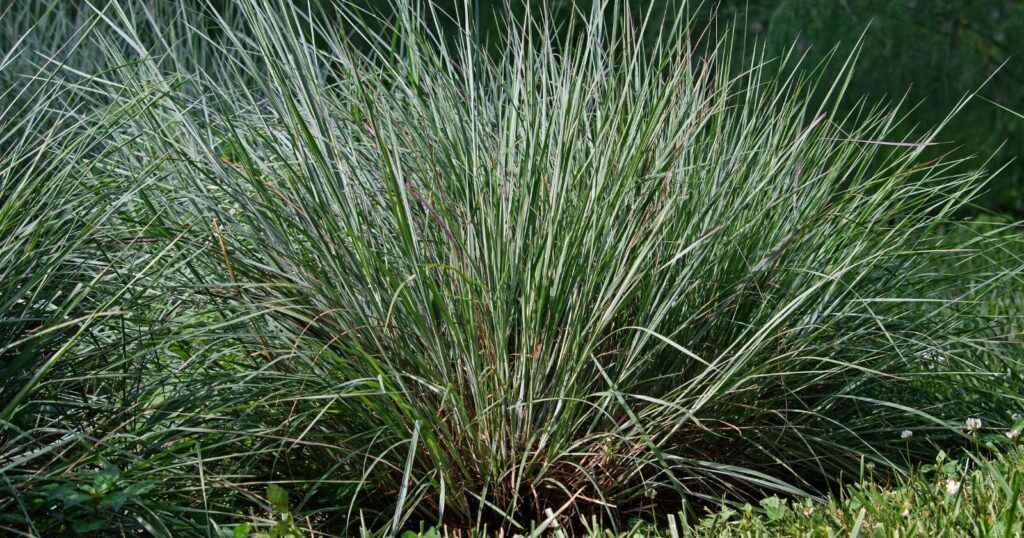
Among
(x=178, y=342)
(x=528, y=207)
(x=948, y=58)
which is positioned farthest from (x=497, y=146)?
(x=948, y=58)

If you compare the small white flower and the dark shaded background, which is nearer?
the small white flower

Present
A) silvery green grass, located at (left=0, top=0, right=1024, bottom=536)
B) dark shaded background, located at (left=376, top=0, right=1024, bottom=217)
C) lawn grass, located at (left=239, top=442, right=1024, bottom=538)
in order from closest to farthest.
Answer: lawn grass, located at (left=239, top=442, right=1024, bottom=538) < silvery green grass, located at (left=0, top=0, right=1024, bottom=536) < dark shaded background, located at (left=376, top=0, right=1024, bottom=217)

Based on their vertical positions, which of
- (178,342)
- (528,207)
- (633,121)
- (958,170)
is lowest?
(958,170)

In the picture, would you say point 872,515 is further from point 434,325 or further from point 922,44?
point 922,44

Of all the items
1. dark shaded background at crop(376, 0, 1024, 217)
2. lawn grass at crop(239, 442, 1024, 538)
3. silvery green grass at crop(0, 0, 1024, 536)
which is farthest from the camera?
dark shaded background at crop(376, 0, 1024, 217)

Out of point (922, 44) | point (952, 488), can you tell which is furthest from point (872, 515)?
point (922, 44)

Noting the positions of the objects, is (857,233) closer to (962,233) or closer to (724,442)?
(724,442)

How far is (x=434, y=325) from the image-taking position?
7.53 feet

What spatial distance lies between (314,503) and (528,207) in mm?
798

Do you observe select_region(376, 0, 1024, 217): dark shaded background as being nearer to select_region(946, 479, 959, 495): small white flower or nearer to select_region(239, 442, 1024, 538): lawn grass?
select_region(239, 442, 1024, 538): lawn grass

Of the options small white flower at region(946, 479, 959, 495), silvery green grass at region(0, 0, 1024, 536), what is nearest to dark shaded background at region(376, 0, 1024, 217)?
silvery green grass at region(0, 0, 1024, 536)

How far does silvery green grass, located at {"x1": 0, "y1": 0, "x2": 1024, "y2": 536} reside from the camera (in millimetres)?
2172

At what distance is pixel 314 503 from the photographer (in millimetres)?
2428

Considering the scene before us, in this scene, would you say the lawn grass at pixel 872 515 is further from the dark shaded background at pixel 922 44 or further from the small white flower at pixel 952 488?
the dark shaded background at pixel 922 44
